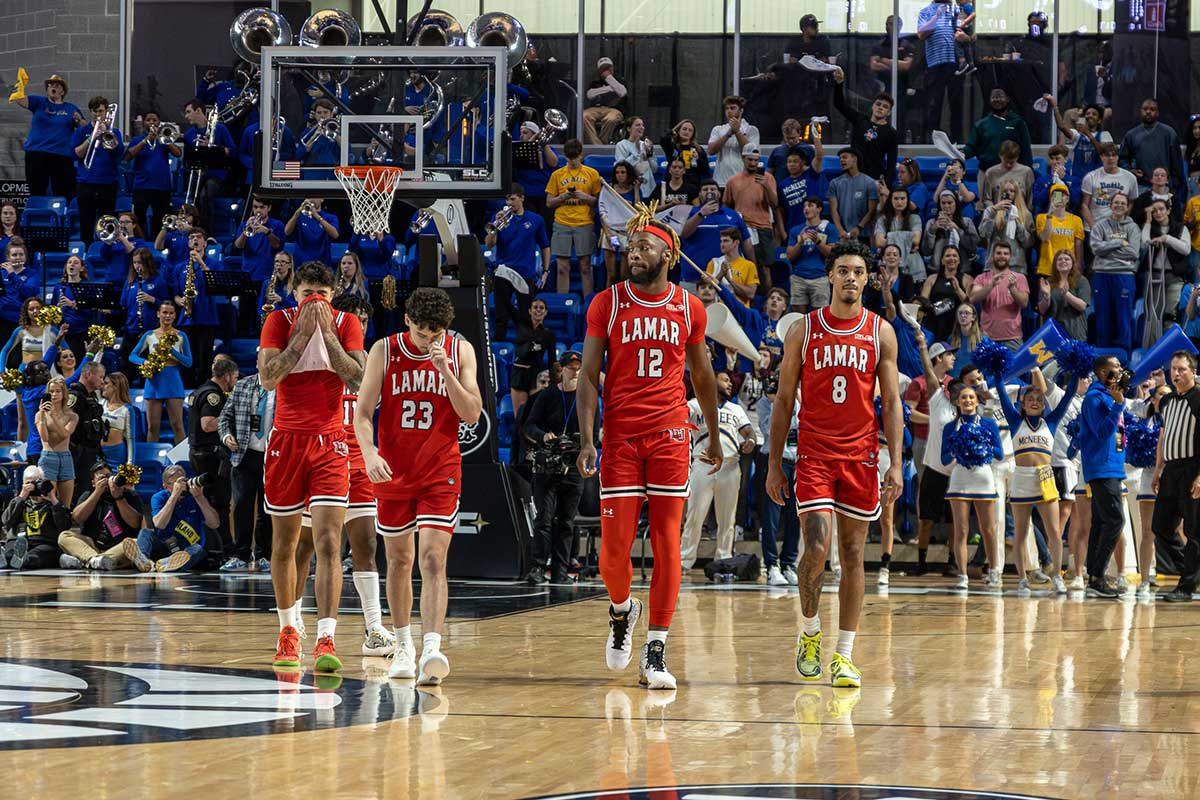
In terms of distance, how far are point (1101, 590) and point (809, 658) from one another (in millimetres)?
6629

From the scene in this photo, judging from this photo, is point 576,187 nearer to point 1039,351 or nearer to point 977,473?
point 1039,351

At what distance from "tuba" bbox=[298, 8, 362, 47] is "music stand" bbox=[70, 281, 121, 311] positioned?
5053mm

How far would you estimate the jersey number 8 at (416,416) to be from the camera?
794 centimetres

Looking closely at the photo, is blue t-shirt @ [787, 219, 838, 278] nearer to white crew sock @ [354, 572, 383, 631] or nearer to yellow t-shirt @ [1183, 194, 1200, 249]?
yellow t-shirt @ [1183, 194, 1200, 249]

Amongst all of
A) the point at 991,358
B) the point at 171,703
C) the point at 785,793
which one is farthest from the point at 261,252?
the point at 785,793

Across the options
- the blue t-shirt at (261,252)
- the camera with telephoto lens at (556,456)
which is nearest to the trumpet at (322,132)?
the camera with telephoto lens at (556,456)

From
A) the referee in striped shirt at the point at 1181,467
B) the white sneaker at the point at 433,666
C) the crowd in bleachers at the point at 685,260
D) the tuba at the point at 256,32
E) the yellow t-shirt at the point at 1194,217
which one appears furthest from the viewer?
the yellow t-shirt at the point at 1194,217

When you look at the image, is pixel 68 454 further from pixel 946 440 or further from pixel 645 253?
pixel 645 253

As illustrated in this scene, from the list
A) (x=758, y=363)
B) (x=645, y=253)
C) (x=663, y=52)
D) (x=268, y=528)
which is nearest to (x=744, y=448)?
(x=758, y=363)

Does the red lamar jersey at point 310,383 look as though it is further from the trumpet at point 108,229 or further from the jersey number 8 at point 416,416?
the trumpet at point 108,229

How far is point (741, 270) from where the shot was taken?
18.5 metres

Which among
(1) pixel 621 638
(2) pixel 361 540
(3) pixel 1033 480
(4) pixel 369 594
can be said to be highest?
(3) pixel 1033 480

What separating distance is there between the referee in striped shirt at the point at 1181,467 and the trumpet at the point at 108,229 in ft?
42.3

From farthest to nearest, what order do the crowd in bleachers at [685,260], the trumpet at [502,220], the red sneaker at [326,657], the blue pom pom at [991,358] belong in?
the trumpet at [502,220]
the crowd in bleachers at [685,260]
the blue pom pom at [991,358]
the red sneaker at [326,657]
